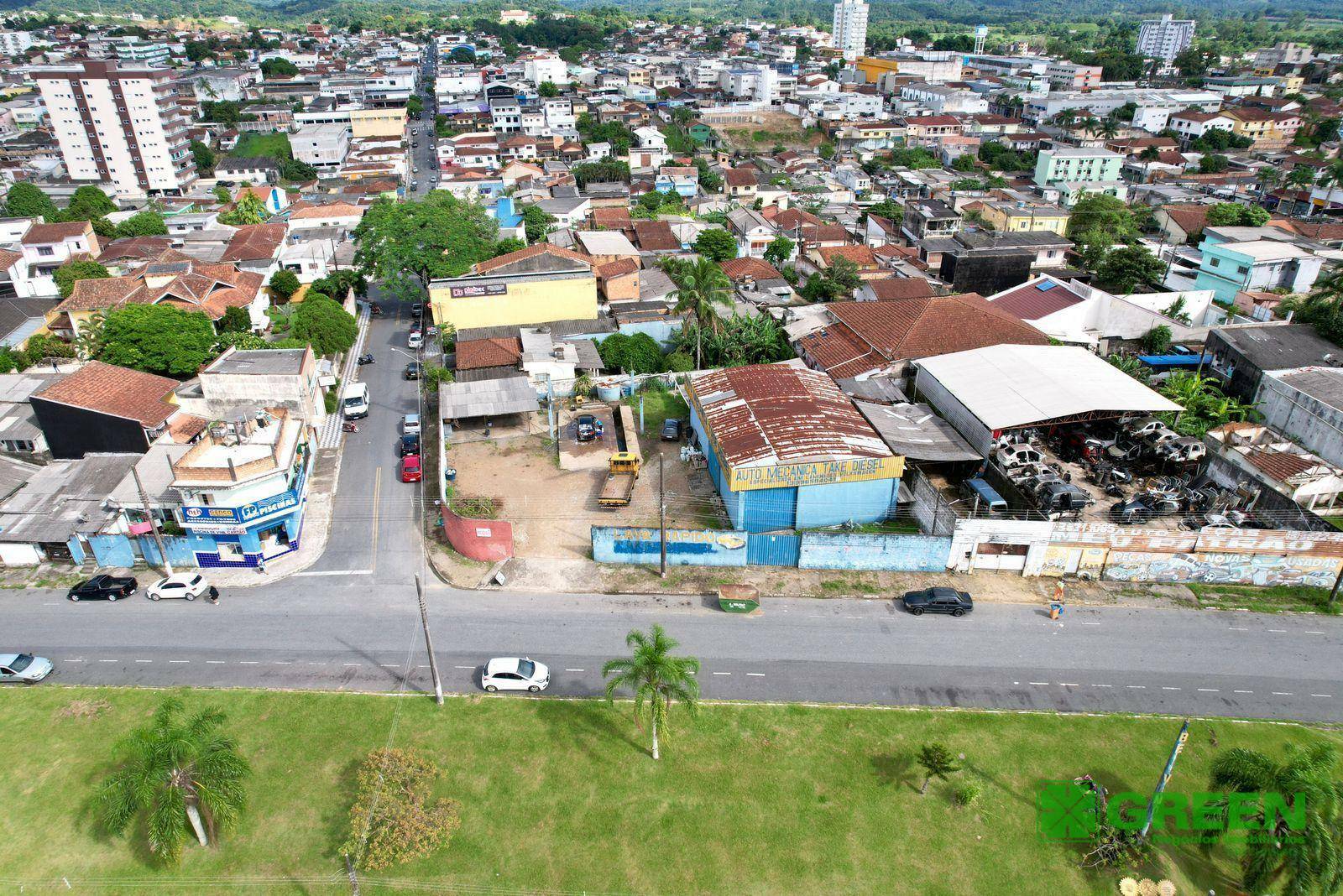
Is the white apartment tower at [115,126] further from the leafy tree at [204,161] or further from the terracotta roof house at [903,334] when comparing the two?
the terracotta roof house at [903,334]

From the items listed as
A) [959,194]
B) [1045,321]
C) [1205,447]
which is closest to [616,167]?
[959,194]

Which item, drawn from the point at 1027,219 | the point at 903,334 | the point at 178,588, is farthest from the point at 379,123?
the point at 178,588

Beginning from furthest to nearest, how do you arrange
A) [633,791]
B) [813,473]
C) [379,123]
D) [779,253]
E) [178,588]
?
[379,123]
[779,253]
[813,473]
[178,588]
[633,791]

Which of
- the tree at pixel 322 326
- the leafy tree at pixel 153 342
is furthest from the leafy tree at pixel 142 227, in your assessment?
the tree at pixel 322 326

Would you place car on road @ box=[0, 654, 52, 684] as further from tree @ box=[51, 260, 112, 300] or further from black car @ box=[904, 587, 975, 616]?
tree @ box=[51, 260, 112, 300]

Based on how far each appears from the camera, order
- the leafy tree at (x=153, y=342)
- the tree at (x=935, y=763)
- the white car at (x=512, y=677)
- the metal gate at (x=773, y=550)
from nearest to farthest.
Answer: the tree at (x=935, y=763)
the white car at (x=512, y=677)
the metal gate at (x=773, y=550)
the leafy tree at (x=153, y=342)

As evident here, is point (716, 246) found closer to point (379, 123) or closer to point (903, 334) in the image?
point (903, 334)

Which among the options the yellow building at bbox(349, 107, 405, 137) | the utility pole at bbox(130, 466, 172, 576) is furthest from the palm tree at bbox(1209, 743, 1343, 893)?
the yellow building at bbox(349, 107, 405, 137)
